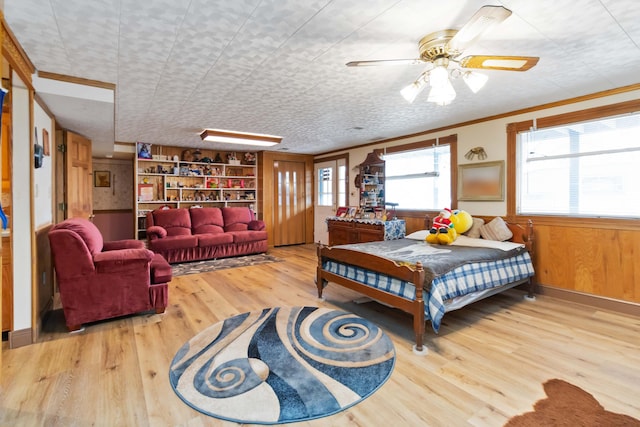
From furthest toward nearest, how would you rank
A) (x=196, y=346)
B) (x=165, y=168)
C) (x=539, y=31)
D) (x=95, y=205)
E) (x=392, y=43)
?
(x=95, y=205) < (x=165, y=168) < (x=196, y=346) < (x=392, y=43) < (x=539, y=31)

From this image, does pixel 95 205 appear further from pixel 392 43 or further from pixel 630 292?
pixel 630 292

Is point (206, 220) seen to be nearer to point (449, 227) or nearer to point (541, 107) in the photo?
point (449, 227)

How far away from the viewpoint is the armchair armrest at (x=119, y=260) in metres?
2.91

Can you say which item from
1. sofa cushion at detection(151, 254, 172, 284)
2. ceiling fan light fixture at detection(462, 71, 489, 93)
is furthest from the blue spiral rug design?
ceiling fan light fixture at detection(462, 71, 489, 93)

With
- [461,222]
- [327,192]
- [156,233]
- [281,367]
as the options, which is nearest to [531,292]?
[461,222]

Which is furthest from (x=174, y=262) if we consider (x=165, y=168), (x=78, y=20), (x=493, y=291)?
(x=493, y=291)

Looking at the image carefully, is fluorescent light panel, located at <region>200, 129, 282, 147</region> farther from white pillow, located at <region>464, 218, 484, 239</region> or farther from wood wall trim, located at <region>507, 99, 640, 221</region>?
wood wall trim, located at <region>507, 99, 640, 221</region>

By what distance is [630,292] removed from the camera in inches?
128

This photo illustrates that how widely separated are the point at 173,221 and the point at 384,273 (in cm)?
465

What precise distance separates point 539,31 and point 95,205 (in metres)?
8.66

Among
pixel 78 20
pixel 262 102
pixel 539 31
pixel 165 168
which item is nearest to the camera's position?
pixel 78 20

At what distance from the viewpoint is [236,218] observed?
6.77m

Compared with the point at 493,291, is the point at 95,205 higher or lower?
higher

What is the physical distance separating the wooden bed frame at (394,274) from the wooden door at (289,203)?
3.93 m
